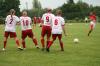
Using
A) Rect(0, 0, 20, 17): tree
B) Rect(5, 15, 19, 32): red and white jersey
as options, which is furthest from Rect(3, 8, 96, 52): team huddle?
Rect(0, 0, 20, 17): tree

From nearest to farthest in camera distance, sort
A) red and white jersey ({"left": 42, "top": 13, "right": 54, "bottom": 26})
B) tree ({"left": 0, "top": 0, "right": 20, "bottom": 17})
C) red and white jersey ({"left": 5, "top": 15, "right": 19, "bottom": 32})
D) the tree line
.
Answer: red and white jersey ({"left": 42, "top": 13, "right": 54, "bottom": 26}), red and white jersey ({"left": 5, "top": 15, "right": 19, "bottom": 32}), tree ({"left": 0, "top": 0, "right": 20, "bottom": 17}), the tree line

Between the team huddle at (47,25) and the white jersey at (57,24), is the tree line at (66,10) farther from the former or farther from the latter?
the white jersey at (57,24)

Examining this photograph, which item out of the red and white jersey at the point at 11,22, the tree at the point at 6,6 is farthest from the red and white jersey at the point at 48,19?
the tree at the point at 6,6

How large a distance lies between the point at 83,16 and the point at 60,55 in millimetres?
101245

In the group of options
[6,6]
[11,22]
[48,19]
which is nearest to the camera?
[48,19]

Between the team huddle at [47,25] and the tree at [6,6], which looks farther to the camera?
the tree at [6,6]

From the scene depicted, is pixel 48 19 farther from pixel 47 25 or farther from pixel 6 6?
pixel 6 6

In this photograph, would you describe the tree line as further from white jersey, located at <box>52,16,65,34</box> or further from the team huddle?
white jersey, located at <box>52,16,65,34</box>

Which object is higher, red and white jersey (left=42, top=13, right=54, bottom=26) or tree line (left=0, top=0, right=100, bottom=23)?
red and white jersey (left=42, top=13, right=54, bottom=26)

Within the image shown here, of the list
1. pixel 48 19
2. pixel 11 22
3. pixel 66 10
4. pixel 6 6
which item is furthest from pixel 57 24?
pixel 66 10

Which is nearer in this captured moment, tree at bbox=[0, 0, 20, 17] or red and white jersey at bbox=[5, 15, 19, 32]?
red and white jersey at bbox=[5, 15, 19, 32]

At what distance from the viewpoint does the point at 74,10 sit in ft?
398

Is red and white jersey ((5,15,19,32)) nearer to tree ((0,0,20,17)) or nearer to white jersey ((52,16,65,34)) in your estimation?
white jersey ((52,16,65,34))

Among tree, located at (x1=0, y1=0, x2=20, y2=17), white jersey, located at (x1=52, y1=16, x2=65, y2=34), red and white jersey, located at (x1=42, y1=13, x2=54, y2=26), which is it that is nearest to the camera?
white jersey, located at (x1=52, y1=16, x2=65, y2=34)
